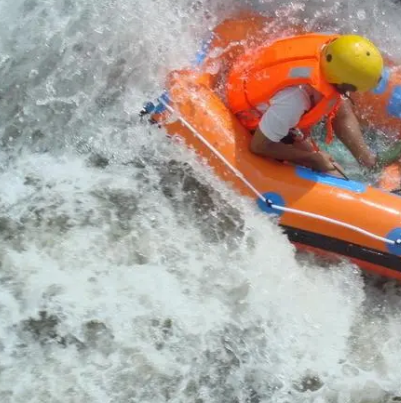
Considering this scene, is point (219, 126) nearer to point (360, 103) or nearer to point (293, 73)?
point (293, 73)

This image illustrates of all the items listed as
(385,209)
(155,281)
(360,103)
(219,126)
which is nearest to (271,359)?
(155,281)

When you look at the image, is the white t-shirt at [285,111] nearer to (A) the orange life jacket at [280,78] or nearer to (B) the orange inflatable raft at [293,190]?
(A) the orange life jacket at [280,78]

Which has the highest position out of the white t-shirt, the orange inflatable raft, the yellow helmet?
the yellow helmet

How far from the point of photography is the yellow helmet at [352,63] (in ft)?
10.9

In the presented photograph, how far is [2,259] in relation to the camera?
12.0 ft

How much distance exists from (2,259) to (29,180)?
55 cm

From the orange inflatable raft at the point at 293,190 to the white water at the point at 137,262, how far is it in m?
0.10

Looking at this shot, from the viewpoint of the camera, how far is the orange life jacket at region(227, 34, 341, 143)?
3.47m

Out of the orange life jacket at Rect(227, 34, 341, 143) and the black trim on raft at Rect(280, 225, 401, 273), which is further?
the black trim on raft at Rect(280, 225, 401, 273)

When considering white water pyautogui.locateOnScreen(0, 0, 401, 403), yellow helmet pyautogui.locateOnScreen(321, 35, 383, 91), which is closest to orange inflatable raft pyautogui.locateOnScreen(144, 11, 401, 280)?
white water pyautogui.locateOnScreen(0, 0, 401, 403)

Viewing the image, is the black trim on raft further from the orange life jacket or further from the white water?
the orange life jacket

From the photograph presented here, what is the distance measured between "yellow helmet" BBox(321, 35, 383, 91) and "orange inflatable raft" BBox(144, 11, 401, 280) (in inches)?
22.2

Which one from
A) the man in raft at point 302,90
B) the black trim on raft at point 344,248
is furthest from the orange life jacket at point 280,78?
the black trim on raft at point 344,248

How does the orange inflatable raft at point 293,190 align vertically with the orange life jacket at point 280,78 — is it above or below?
below
